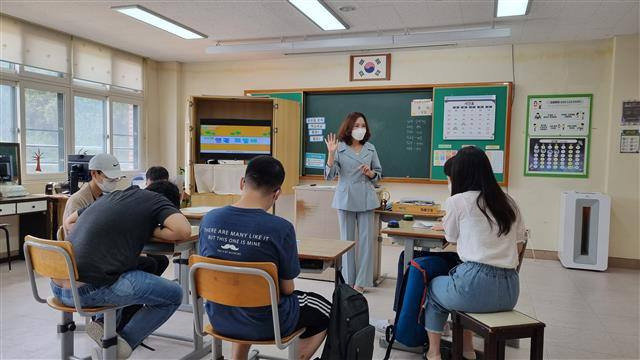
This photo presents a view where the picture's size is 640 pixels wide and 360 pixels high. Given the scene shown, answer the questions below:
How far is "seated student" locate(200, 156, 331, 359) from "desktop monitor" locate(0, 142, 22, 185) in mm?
4014

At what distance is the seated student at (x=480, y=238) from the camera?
2.19m

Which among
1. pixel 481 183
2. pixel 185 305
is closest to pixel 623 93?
pixel 481 183

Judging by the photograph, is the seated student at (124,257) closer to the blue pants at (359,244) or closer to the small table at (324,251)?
the small table at (324,251)

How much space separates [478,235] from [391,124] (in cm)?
397

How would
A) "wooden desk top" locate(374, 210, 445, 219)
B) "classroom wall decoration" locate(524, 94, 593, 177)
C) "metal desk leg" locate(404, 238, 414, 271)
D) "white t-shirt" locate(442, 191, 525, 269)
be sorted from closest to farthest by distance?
"white t-shirt" locate(442, 191, 525, 269) < "metal desk leg" locate(404, 238, 414, 271) < "wooden desk top" locate(374, 210, 445, 219) < "classroom wall decoration" locate(524, 94, 593, 177)

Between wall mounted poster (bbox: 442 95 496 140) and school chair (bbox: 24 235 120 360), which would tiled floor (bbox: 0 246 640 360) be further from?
wall mounted poster (bbox: 442 95 496 140)

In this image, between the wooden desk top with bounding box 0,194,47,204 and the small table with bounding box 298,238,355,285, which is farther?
the wooden desk top with bounding box 0,194,47,204

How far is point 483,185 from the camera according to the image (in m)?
2.25

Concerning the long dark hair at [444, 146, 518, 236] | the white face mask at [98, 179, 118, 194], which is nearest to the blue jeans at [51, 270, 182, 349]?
the white face mask at [98, 179, 118, 194]

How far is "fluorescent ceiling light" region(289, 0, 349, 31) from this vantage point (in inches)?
169

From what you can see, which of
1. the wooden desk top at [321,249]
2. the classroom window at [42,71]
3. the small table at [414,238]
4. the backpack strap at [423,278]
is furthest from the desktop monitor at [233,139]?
the backpack strap at [423,278]

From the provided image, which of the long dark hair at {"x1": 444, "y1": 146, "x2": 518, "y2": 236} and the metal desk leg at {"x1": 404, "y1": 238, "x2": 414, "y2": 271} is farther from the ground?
the long dark hair at {"x1": 444, "y1": 146, "x2": 518, "y2": 236}

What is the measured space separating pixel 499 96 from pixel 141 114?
515cm

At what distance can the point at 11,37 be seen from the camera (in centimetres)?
497
